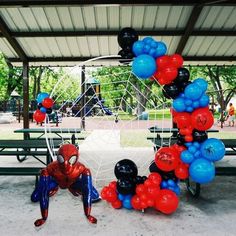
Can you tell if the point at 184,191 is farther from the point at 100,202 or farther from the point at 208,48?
the point at 208,48

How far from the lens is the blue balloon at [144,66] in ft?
13.3

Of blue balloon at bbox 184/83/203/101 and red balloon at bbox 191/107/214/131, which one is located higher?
blue balloon at bbox 184/83/203/101

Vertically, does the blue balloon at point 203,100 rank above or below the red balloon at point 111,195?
above

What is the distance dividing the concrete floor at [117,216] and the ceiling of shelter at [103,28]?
3.91m

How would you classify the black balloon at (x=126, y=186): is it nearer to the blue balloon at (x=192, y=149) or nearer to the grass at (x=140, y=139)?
the blue balloon at (x=192, y=149)

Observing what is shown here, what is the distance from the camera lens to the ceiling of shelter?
7.27 meters

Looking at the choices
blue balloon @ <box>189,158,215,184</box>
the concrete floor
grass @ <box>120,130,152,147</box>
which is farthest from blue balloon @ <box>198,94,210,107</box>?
grass @ <box>120,130,152,147</box>

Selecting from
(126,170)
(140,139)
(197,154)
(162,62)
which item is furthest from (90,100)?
(197,154)

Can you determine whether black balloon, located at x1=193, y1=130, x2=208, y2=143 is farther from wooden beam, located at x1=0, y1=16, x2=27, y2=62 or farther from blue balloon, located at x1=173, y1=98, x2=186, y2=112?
wooden beam, located at x1=0, y1=16, x2=27, y2=62

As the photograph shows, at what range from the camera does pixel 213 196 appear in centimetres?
512

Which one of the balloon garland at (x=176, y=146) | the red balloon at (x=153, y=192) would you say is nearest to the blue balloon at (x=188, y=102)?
the balloon garland at (x=176, y=146)

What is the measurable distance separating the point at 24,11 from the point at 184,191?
5.56 m

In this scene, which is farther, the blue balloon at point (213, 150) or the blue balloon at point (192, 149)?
the blue balloon at point (192, 149)

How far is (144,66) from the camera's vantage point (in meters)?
4.05
